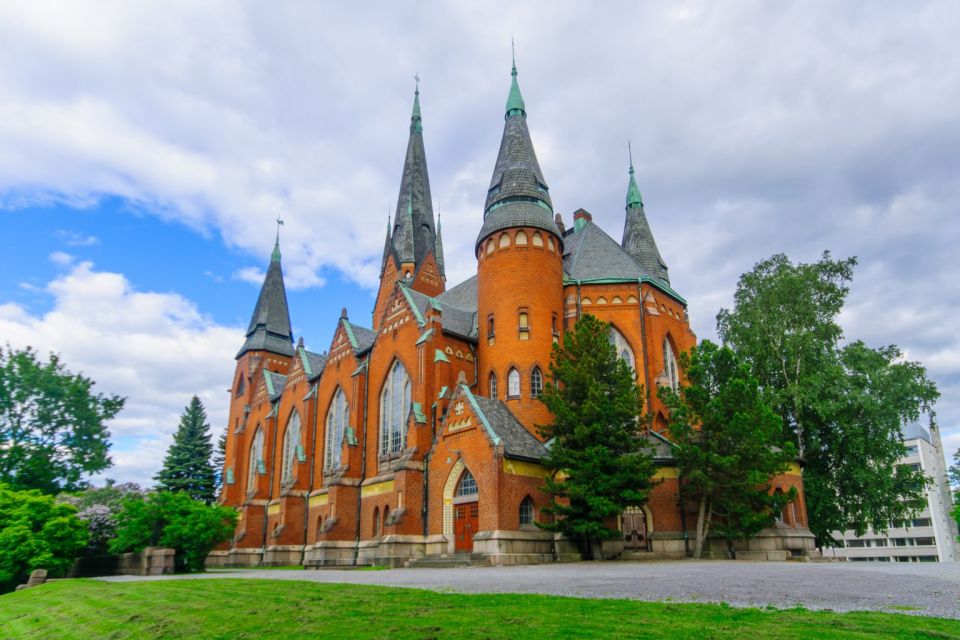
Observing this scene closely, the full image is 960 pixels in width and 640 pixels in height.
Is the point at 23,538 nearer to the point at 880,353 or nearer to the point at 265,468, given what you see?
the point at 265,468

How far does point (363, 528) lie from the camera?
33781 mm

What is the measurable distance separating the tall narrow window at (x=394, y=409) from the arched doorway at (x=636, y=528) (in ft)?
39.4

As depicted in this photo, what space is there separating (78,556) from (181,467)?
99.0 ft

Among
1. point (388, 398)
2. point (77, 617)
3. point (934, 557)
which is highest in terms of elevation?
point (388, 398)

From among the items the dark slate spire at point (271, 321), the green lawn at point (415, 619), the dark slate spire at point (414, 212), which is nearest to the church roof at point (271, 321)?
the dark slate spire at point (271, 321)

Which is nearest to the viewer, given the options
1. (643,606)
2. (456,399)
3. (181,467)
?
(643,606)

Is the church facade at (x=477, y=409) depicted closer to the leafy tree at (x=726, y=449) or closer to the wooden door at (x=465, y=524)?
the wooden door at (x=465, y=524)

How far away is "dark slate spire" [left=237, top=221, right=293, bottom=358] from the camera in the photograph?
57375 millimetres

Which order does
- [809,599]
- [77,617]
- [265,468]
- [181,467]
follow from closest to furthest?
[809,599] → [77,617] → [265,468] → [181,467]

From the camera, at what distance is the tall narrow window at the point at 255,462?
153 feet

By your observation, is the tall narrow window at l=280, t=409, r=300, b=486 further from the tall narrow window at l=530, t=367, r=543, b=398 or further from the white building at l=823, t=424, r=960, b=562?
the white building at l=823, t=424, r=960, b=562

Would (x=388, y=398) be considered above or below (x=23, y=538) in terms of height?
above

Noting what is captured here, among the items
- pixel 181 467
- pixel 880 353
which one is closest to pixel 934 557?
pixel 880 353

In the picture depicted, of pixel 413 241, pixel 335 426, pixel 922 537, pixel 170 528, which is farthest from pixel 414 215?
pixel 922 537
